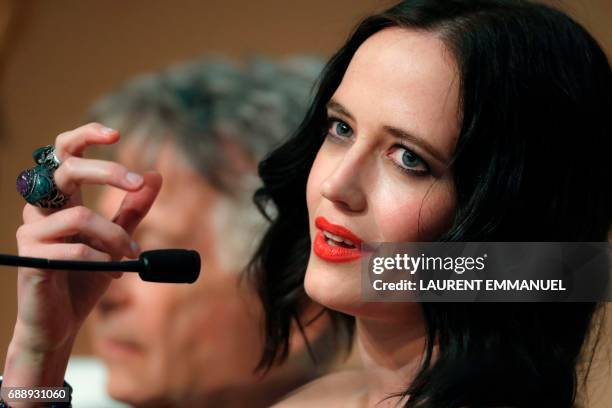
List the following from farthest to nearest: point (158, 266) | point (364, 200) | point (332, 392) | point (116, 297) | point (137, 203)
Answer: point (116, 297) < point (332, 392) < point (137, 203) < point (364, 200) < point (158, 266)

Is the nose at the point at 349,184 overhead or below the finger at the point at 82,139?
below

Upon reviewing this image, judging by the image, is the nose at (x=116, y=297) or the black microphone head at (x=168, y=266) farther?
the nose at (x=116, y=297)

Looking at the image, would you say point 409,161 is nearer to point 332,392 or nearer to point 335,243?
point 335,243

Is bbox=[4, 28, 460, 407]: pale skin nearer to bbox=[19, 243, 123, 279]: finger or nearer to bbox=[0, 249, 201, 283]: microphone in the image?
bbox=[19, 243, 123, 279]: finger

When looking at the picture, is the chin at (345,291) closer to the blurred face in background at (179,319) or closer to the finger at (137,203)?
the finger at (137,203)

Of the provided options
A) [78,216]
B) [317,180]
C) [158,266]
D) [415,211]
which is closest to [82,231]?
[78,216]

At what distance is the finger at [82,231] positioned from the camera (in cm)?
117

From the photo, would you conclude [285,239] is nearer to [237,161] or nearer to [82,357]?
[237,161]

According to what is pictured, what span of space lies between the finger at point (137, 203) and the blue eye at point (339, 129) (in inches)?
9.3

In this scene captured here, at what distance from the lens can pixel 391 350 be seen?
1223mm

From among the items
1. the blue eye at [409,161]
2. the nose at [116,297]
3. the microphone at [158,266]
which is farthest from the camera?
the nose at [116,297]

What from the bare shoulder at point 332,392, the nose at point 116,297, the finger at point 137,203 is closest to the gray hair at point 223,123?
the nose at point 116,297

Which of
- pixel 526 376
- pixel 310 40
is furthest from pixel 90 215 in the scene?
pixel 310 40

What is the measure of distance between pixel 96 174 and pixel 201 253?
0.72 meters
